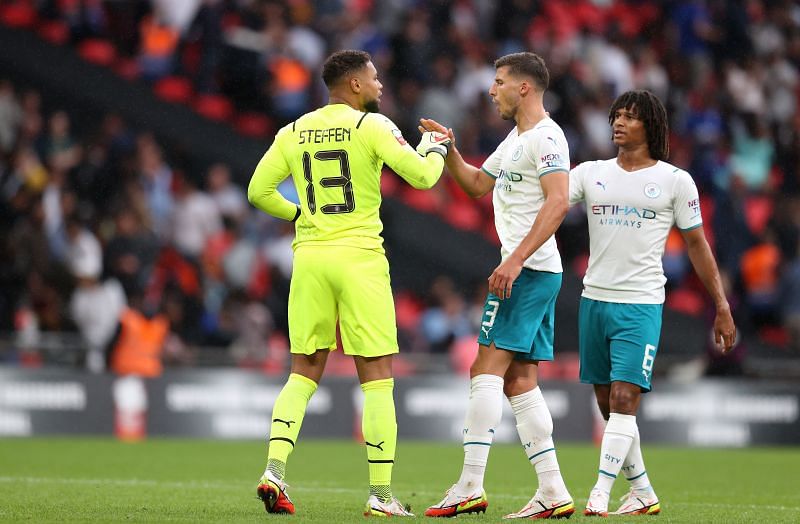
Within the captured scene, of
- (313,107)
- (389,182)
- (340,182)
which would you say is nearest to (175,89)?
(313,107)

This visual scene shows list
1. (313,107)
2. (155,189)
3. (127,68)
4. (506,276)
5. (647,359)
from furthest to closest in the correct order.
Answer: (127,68) → (313,107) → (155,189) → (647,359) → (506,276)

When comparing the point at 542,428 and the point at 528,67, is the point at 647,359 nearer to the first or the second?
the point at 542,428

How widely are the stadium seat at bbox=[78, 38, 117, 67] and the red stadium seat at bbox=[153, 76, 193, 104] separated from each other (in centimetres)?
76

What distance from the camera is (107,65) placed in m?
18.7

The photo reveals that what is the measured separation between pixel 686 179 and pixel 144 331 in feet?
30.7

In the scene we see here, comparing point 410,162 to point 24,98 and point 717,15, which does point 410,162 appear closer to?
point 24,98

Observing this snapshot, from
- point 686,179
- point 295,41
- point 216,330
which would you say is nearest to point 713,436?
point 216,330

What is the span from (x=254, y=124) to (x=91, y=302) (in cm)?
374

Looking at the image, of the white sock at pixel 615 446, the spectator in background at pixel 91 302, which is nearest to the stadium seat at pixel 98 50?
the spectator in background at pixel 91 302

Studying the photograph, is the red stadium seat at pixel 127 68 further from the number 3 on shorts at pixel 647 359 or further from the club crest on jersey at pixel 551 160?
the number 3 on shorts at pixel 647 359

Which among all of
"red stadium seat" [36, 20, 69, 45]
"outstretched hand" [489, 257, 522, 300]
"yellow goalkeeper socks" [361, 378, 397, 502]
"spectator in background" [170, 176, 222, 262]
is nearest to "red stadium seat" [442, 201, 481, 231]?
"spectator in background" [170, 176, 222, 262]

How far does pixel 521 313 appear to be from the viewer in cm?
770

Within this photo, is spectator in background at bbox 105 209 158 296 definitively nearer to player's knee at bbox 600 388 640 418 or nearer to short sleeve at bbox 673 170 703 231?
player's knee at bbox 600 388 640 418

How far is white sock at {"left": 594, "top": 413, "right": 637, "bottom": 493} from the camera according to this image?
7.83 meters
